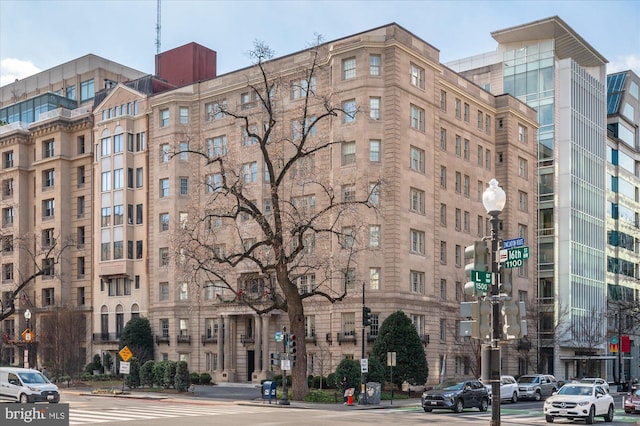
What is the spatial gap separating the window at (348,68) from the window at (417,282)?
49.4ft

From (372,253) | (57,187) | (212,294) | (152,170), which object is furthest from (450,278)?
(57,187)

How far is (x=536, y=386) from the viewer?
168ft

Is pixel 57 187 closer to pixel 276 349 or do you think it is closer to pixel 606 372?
pixel 276 349

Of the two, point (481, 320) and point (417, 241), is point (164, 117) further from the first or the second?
point (481, 320)

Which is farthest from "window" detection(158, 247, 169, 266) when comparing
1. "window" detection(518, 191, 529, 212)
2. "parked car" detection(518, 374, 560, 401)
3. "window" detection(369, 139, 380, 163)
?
"window" detection(518, 191, 529, 212)

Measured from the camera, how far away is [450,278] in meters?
64.6

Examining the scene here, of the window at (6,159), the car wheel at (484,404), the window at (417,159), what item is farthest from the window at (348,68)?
the window at (6,159)

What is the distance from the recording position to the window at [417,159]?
197 ft

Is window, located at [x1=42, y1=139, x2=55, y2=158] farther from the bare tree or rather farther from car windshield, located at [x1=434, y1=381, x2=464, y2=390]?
car windshield, located at [x1=434, y1=381, x2=464, y2=390]

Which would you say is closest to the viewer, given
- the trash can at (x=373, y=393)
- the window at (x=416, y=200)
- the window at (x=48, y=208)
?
the trash can at (x=373, y=393)

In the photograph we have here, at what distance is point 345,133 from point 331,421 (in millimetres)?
31776

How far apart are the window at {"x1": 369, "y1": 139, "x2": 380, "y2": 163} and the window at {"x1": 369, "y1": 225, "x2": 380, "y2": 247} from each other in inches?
189

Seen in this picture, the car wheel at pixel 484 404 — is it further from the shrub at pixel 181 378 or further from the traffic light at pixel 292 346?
the shrub at pixel 181 378

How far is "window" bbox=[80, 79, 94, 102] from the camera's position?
3644 inches
